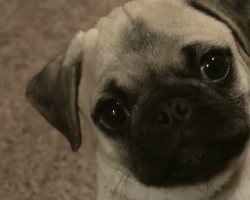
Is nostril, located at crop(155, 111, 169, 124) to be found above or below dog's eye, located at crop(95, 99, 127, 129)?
Result: above

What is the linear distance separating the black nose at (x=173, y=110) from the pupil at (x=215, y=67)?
11cm

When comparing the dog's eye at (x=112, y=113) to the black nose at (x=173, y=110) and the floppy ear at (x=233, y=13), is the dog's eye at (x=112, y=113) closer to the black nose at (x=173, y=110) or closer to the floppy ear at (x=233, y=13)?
the black nose at (x=173, y=110)

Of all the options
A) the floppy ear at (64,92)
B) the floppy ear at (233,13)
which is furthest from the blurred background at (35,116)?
the floppy ear at (233,13)

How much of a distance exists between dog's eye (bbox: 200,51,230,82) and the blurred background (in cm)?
85

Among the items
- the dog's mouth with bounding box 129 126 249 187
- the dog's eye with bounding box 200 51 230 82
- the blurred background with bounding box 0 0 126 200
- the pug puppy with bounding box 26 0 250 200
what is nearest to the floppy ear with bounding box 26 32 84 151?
the pug puppy with bounding box 26 0 250 200

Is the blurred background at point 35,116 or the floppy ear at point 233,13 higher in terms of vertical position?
the floppy ear at point 233,13

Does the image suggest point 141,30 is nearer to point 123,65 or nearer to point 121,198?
point 123,65

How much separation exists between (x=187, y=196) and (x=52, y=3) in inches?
49.8

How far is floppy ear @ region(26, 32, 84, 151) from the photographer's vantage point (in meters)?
1.74

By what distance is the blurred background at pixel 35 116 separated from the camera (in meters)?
2.29

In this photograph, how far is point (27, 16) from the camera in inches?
104

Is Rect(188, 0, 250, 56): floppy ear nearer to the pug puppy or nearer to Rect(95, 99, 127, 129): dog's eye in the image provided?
the pug puppy

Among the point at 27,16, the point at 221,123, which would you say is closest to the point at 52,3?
the point at 27,16

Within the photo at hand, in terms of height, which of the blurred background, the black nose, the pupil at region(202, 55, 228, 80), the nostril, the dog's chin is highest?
the pupil at region(202, 55, 228, 80)
